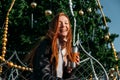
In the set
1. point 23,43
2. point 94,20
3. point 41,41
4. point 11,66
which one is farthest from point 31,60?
point 94,20

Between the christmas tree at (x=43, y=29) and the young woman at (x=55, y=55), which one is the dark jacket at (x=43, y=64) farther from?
the christmas tree at (x=43, y=29)

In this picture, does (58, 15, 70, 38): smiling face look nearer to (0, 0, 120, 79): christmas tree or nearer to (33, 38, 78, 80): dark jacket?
(33, 38, 78, 80): dark jacket

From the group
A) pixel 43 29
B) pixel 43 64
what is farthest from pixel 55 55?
pixel 43 29

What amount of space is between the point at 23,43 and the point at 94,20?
1.55 meters

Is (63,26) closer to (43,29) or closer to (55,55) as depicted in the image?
(55,55)

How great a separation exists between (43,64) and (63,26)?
30cm

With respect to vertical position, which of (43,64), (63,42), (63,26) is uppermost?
(63,26)

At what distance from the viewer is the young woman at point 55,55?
286cm

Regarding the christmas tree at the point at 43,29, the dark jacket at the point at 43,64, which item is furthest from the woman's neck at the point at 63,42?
the christmas tree at the point at 43,29

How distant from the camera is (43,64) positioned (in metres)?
2.86

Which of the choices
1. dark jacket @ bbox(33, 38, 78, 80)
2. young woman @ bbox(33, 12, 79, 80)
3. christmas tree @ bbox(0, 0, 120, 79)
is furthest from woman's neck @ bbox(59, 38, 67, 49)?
christmas tree @ bbox(0, 0, 120, 79)

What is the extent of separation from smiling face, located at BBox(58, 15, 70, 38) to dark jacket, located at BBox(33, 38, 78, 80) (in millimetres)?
104

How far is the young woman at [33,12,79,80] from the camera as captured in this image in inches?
112

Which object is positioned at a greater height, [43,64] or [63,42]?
[63,42]
